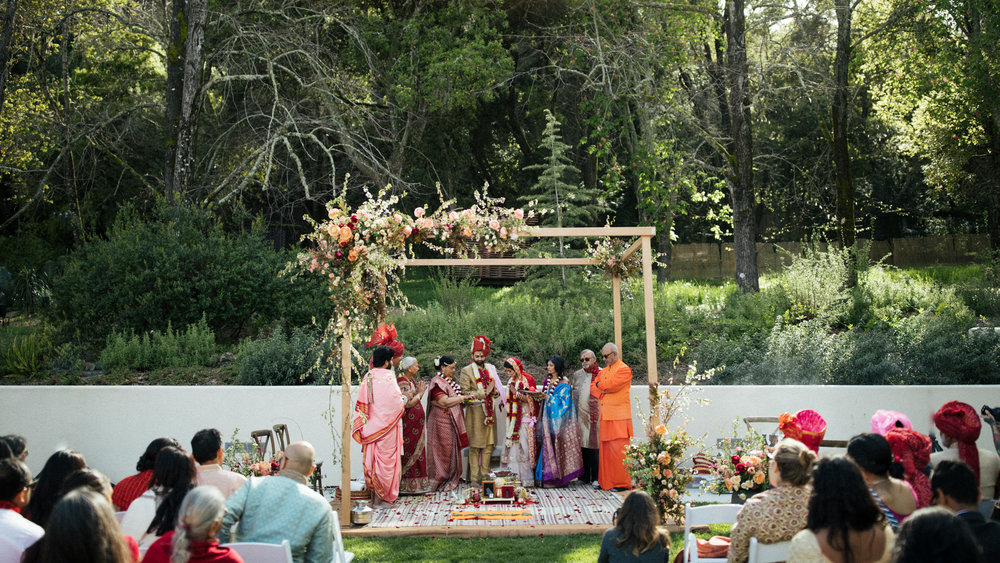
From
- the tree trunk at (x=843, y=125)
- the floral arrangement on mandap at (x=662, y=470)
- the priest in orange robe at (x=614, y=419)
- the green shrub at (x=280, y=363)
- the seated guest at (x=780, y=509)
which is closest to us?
the seated guest at (x=780, y=509)

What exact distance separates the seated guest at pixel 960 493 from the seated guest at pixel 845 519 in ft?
1.32

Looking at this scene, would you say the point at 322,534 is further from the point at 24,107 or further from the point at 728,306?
the point at 24,107

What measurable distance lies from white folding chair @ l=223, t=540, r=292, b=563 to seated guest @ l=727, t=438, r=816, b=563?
2370 mm

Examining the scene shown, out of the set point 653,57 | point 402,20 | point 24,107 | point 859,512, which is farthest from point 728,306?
point 24,107

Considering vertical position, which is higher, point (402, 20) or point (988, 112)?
point (402, 20)

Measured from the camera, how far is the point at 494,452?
33.3 feet

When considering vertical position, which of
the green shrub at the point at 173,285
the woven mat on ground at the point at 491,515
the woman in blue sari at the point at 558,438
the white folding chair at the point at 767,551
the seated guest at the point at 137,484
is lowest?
the woven mat on ground at the point at 491,515

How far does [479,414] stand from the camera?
913cm

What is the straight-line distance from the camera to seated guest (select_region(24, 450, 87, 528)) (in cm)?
415

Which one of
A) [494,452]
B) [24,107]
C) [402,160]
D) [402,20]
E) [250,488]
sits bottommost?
[494,452]

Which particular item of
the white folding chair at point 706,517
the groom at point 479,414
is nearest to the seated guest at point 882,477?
the white folding chair at point 706,517

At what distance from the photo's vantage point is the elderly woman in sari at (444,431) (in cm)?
906

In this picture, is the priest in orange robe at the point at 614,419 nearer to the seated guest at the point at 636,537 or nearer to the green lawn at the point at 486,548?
the green lawn at the point at 486,548

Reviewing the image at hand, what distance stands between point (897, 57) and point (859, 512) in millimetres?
17425
